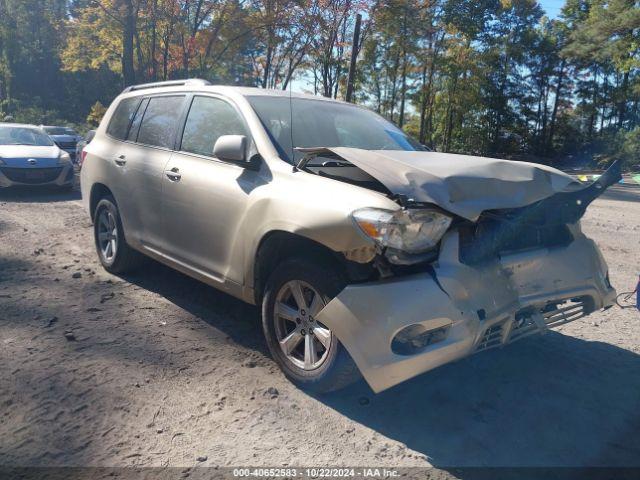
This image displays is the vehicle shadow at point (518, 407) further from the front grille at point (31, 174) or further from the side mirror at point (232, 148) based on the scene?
the front grille at point (31, 174)

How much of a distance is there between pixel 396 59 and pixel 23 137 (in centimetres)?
2367

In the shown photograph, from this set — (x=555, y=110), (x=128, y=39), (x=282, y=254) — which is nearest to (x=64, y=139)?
(x=128, y=39)

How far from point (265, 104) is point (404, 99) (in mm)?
33077

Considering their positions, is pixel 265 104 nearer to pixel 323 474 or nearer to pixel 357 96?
pixel 323 474

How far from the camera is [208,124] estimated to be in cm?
443

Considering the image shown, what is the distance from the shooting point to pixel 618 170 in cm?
352

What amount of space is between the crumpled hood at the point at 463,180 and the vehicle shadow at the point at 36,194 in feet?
33.3

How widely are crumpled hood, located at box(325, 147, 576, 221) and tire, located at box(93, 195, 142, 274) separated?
307 centimetres

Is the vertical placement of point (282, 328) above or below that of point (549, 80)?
below

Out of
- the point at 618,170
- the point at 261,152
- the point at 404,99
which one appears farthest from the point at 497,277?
the point at 404,99

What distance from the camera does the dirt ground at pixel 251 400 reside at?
9.05 feet

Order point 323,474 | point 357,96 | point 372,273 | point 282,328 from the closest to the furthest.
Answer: point 323,474 < point 372,273 < point 282,328 < point 357,96

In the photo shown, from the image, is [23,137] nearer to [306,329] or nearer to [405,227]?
[306,329]
